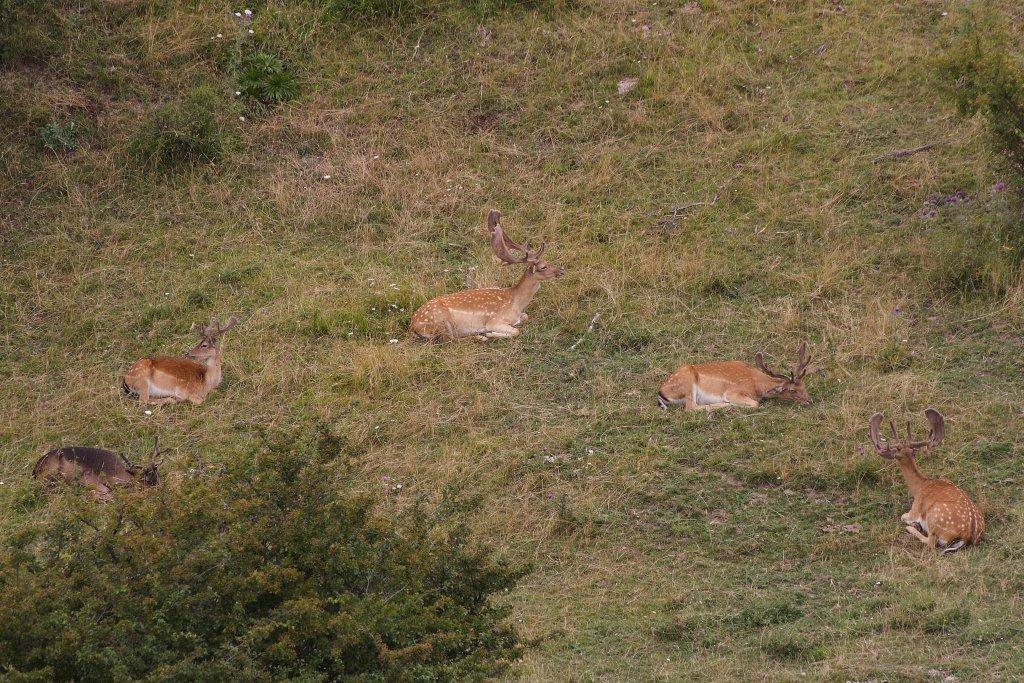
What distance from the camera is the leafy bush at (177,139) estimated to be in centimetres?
1580

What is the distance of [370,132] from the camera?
16281mm

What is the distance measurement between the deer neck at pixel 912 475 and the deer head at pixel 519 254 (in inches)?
171

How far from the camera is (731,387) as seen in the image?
11500 mm

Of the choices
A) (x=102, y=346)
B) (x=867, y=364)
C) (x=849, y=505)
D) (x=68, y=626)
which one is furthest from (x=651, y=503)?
(x=102, y=346)

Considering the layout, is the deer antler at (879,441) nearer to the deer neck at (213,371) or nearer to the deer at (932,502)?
the deer at (932,502)

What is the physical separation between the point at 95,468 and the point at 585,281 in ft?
16.0

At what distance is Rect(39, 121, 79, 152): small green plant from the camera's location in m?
16.1

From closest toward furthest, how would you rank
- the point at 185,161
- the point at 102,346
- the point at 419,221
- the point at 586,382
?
the point at 586,382, the point at 102,346, the point at 419,221, the point at 185,161

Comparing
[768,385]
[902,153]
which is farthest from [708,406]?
[902,153]

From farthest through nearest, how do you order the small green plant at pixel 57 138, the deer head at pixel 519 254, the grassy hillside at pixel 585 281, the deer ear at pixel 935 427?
the small green plant at pixel 57 138 < the deer head at pixel 519 254 < the deer ear at pixel 935 427 < the grassy hillside at pixel 585 281

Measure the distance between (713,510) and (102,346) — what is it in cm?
606

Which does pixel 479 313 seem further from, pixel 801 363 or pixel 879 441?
pixel 879 441

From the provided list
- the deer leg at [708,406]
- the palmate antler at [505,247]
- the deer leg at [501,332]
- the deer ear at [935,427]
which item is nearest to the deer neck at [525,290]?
the palmate antler at [505,247]

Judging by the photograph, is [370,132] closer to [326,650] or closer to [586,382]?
[586,382]
